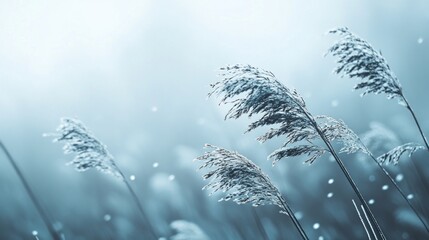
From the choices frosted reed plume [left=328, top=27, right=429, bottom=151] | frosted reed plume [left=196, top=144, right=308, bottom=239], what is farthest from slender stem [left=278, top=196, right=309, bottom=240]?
frosted reed plume [left=328, top=27, right=429, bottom=151]

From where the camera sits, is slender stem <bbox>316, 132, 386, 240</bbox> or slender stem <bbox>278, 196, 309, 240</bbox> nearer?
slender stem <bbox>316, 132, 386, 240</bbox>

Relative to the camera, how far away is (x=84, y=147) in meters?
4.75

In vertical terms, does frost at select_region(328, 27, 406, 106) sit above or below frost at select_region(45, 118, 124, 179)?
below

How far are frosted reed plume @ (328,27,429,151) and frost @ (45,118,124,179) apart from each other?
9.61 feet

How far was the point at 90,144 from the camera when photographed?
4.77 m

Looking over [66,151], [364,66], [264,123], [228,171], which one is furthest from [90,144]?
[364,66]

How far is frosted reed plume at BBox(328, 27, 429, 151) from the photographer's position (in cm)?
354

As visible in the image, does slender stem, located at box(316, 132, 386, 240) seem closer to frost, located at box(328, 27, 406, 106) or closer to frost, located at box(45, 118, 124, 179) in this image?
frost, located at box(328, 27, 406, 106)

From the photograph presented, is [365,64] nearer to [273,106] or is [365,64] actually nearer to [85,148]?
[273,106]

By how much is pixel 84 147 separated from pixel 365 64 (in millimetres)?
3340

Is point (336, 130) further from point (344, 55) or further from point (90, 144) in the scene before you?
point (90, 144)

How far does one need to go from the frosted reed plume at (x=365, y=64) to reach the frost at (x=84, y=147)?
2928 millimetres

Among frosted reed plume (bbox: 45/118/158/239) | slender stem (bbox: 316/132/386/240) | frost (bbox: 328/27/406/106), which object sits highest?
frosted reed plume (bbox: 45/118/158/239)

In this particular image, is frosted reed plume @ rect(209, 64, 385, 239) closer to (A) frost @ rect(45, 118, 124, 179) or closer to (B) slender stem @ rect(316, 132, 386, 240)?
(B) slender stem @ rect(316, 132, 386, 240)
